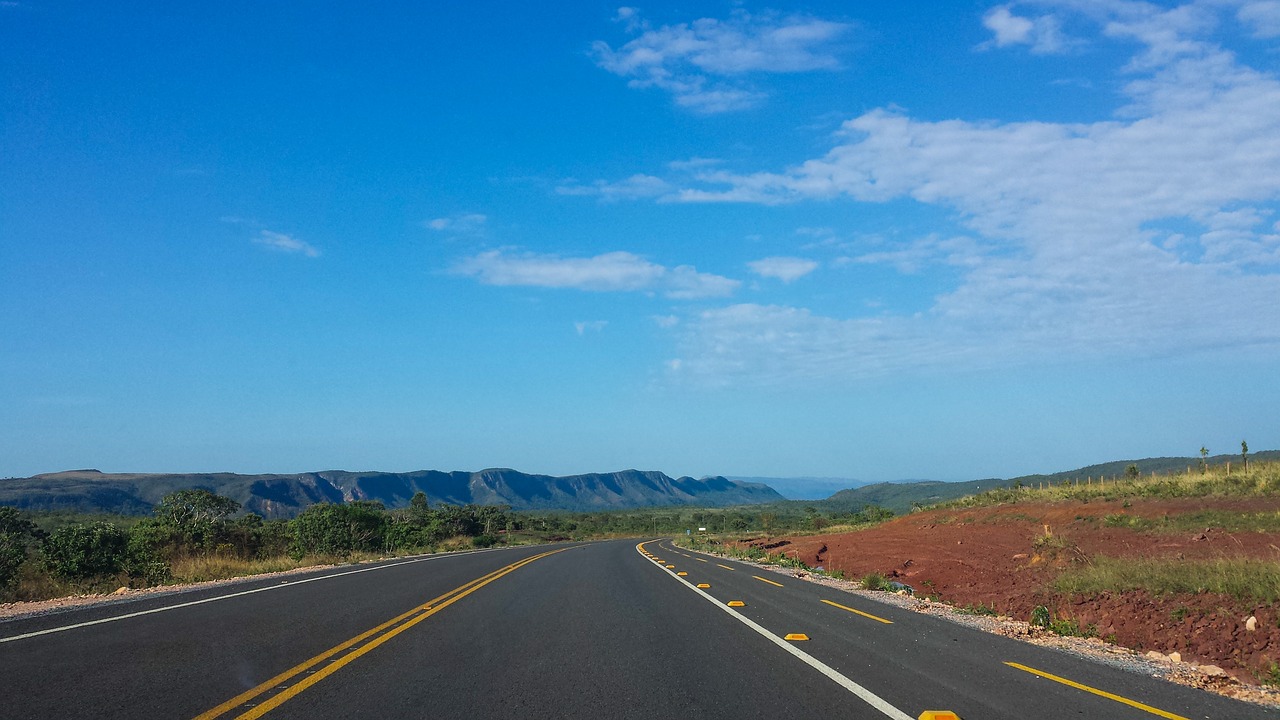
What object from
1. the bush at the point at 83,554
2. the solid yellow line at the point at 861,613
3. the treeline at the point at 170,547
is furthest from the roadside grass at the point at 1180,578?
the bush at the point at 83,554

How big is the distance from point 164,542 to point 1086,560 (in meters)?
28.8

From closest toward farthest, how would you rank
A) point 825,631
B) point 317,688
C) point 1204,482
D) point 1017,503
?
point 317,688 < point 825,631 < point 1204,482 < point 1017,503

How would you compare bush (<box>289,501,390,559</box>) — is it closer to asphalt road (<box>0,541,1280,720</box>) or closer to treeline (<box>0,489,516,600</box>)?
treeline (<box>0,489,516,600</box>)

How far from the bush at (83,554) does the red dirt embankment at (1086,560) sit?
22159 millimetres

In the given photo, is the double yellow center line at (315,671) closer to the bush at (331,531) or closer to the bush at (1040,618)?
the bush at (1040,618)

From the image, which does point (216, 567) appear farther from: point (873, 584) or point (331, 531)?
point (873, 584)

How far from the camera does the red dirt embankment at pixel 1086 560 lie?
947cm

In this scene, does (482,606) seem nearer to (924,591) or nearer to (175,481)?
(924,591)

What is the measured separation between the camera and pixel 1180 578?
38.0ft

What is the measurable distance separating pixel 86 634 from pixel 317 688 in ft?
15.7

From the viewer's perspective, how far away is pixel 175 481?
16275cm

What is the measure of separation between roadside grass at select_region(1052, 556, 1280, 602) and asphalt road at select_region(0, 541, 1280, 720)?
3.22m

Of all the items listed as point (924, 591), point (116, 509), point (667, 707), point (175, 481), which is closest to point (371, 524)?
point (924, 591)

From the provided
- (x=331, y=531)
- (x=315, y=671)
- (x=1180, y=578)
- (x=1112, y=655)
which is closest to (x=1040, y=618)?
(x=1180, y=578)
